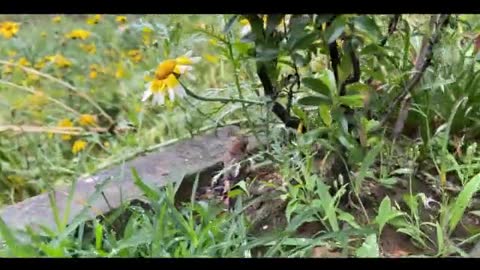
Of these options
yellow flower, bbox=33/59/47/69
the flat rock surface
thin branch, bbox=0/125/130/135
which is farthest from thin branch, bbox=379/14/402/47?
yellow flower, bbox=33/59/47/69

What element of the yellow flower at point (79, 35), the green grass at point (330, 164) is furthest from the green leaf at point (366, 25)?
the yellow flower at point (79, 35)

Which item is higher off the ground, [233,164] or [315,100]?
[315,100]

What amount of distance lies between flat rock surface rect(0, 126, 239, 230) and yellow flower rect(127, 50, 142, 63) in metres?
1.15

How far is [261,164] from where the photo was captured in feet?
5.99

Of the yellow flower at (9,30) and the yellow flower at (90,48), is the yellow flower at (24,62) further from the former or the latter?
the yellow flower at (90,48)

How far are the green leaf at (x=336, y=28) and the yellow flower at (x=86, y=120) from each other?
1512 millimetres

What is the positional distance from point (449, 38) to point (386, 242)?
1.69 ft

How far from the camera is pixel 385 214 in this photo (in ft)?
5.11

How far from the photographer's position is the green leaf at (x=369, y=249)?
4.82 feet

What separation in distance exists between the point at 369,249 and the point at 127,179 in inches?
27.8

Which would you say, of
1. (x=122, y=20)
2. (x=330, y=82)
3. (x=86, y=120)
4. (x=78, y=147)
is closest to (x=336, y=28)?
(x=330, y=82)

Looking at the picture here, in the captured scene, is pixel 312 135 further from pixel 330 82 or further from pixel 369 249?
pixel 369 249

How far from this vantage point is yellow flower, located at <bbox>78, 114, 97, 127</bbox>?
280 cm

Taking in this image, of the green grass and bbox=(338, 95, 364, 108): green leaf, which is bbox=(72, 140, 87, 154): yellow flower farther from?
bbox=(338, 95, 364, 108): green leaf
